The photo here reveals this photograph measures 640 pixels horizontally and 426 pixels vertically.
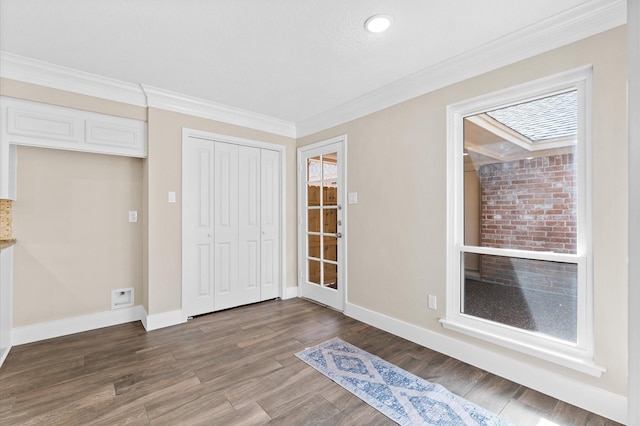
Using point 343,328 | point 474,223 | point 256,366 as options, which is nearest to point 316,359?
point 256,366

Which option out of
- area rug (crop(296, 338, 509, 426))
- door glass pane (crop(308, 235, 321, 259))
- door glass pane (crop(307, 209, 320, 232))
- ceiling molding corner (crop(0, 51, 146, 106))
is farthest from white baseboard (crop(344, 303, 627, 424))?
ceiling molding corner (crop(0, 51, 146, 106))

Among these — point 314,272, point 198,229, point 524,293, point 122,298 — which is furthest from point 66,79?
point 524,293

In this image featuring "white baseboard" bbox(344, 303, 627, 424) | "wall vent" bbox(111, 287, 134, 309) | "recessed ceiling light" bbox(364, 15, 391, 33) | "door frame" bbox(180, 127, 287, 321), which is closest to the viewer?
"white baseboard" bbox(344, 303, 627, 424)

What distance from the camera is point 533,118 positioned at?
2.15 m

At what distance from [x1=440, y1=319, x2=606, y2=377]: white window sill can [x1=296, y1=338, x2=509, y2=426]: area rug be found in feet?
1.78

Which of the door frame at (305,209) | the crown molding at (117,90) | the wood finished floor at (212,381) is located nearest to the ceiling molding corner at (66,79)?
the crown molding at (117,90)

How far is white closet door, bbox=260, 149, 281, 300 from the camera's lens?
3.94 metres

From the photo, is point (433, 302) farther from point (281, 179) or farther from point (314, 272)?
point (281, 179)

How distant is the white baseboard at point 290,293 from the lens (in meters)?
4.09

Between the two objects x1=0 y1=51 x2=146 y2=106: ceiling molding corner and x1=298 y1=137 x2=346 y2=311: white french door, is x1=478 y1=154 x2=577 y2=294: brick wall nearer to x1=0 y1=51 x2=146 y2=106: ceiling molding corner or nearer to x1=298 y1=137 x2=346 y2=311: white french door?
x1=298 y1=137 x2=346 y2=311: white french door

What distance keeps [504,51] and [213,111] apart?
2902mm

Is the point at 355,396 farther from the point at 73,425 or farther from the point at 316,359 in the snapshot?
the point at 73,425

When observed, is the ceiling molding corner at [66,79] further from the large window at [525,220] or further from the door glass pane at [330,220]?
the large window at [525,220]

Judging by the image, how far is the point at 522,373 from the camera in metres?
2.06
